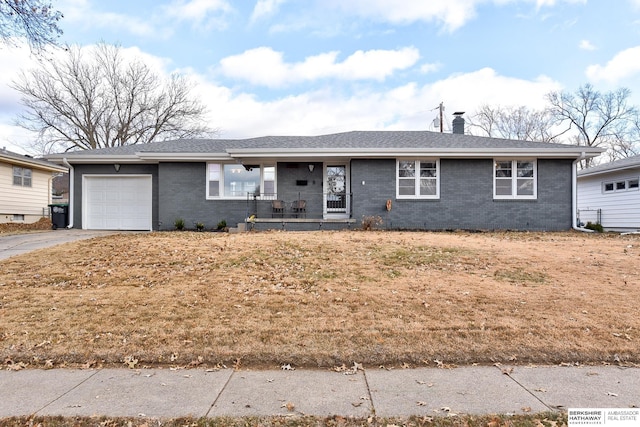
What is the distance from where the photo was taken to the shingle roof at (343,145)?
12734mm

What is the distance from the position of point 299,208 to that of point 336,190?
66.6 inches

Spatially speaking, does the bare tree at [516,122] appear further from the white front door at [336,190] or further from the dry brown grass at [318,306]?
the dry brown grass at [318,306]

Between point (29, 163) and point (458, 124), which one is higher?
point (458, 124)

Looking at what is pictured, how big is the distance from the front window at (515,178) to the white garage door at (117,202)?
45.4ft

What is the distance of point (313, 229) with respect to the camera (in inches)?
502

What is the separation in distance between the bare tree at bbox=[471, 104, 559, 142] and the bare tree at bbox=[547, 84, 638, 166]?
1.34 metres

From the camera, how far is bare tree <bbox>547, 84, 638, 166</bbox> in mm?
33000

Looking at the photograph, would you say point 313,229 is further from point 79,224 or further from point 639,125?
point 639,125

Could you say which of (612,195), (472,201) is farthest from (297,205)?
(612,195)

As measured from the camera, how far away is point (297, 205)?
45.2ft

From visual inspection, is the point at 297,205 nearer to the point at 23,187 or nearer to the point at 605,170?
the point at 605,170

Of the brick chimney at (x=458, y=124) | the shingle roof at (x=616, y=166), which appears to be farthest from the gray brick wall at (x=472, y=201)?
the brick chimney at (x=458, y=124)

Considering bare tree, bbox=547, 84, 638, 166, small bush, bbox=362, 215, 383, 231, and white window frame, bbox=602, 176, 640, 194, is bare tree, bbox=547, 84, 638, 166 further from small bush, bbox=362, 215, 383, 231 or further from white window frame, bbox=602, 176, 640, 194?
small bush, bbox=362, 215, 383, 231

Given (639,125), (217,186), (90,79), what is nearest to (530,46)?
(217,186)
